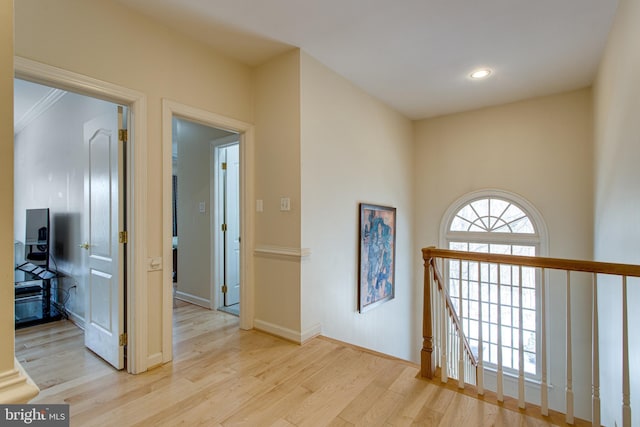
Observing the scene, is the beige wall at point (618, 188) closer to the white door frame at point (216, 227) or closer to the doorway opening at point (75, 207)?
the doorway opening at point (75, 207)

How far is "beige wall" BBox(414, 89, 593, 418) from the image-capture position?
3668mm

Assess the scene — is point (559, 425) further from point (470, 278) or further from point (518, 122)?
point (518, 122)

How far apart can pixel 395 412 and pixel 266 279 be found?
5.41 feet

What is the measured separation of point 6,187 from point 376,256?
3.53 m

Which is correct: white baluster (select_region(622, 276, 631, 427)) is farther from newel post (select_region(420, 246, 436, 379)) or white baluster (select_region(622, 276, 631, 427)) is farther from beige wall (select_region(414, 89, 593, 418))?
beige wall (select_region(414, 89, 593, 418))

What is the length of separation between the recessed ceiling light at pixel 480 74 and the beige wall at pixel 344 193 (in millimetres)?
1155

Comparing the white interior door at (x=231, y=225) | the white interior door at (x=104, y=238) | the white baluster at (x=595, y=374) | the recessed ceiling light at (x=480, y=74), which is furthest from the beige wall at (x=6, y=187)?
the recessed ceiling light at (x=480, y=74)

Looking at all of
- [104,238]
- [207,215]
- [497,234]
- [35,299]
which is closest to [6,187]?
[104,238]

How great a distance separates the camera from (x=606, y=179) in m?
2.79

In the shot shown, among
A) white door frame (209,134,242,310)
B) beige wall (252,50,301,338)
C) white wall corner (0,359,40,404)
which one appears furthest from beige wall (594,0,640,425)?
white door frame (209,134,242,310)

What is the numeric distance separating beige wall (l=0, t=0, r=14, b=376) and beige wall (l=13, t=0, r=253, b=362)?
1408mm

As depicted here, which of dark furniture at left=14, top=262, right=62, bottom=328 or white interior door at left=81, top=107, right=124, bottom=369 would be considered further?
dark furniture at left=14, top=262, right=62, bottom=328

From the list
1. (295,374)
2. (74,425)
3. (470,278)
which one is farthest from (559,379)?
(74,425)

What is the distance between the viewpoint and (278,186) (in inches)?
117
